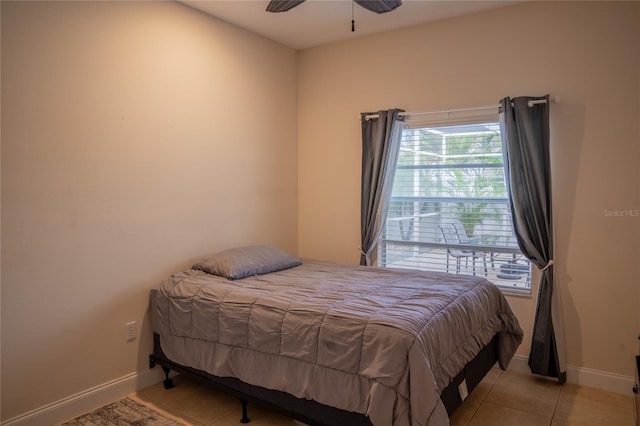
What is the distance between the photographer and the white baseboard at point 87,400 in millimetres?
2529

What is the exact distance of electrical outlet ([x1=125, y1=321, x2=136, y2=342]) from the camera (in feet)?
9.95

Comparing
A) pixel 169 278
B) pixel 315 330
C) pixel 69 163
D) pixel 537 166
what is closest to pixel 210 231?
pixel 169 278

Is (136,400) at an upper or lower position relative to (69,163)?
lower

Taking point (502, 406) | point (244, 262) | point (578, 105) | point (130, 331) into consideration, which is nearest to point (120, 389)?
point (130, 331)

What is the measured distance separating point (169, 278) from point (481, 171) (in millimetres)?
2576

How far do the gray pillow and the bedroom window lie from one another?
1.06 metres

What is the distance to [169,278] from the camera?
312 cm

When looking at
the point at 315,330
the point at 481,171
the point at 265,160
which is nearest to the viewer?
the point at 315,330

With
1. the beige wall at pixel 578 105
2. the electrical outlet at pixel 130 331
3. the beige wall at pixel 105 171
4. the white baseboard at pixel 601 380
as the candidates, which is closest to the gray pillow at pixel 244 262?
the beige wall at pixel 105 171

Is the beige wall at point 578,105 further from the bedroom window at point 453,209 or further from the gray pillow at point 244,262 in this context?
the gray pillow at point 244,262

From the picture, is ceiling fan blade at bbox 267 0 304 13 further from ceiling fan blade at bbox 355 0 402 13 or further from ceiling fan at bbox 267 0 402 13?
ceiling fan blade at bbox 355 0 402 13

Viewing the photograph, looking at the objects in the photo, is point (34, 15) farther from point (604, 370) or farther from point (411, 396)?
point (604, 370)

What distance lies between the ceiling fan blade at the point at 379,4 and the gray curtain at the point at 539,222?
1149mm

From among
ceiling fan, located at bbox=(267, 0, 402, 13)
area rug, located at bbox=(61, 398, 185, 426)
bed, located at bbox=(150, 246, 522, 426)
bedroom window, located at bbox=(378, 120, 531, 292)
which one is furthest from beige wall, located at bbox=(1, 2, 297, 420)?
bedroom window, located at bbox=(378, 120, 531, 292)
